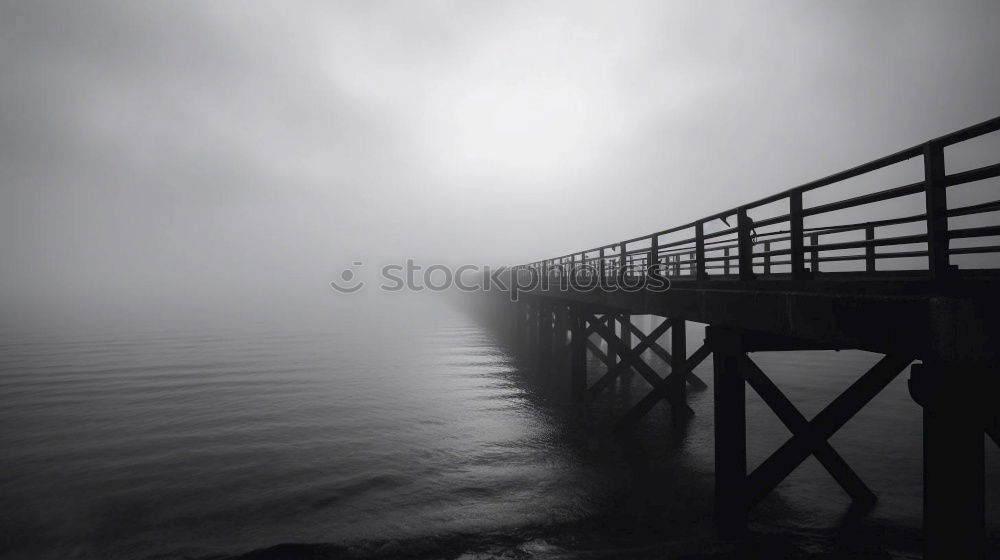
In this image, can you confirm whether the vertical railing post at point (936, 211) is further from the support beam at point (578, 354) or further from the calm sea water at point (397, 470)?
the support beam at point (578, 354)

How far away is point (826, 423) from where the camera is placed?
5.26 meters

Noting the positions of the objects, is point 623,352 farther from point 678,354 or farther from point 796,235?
point 796,235

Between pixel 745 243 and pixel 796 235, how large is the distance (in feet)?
3.21

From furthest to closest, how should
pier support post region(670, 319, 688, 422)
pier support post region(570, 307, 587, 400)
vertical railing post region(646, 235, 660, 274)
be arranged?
pier support post region(570, 307, 587, 400) → pier support post region(670, 319, 688, 422) → vertical railing post region(646, 235, 660, 274)

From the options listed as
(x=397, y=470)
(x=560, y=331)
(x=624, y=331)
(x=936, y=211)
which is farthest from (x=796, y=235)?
(x=560, y=331)

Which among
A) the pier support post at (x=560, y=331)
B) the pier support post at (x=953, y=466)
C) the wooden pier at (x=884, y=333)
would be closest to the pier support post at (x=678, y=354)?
the wooden pier at (x=884, y=333)

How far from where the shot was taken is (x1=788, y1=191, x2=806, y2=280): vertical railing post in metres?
5.25

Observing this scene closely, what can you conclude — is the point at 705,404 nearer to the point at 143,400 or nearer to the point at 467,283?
the point at 143,400

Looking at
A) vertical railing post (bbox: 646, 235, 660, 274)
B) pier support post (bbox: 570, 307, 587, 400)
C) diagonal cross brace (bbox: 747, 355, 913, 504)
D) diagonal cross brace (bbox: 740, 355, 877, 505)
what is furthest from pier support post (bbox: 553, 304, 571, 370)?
diagonal cross brace (bbox: 747, 355, 913, 504)

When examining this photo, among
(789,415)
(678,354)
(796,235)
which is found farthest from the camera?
(678,354)

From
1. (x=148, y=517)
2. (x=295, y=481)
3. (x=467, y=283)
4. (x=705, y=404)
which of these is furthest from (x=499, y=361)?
(x=467, y=283)

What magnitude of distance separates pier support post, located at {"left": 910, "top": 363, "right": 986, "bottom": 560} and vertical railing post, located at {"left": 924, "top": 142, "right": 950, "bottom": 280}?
0.80 meters

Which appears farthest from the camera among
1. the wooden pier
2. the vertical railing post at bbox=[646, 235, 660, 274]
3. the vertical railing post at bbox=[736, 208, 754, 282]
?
the vertical railing post at bbox=[646, 235, 660, 274]

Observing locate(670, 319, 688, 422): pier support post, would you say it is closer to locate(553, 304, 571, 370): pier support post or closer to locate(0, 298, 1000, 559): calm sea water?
locate(0, 298, 1000, 559): calm sea water
